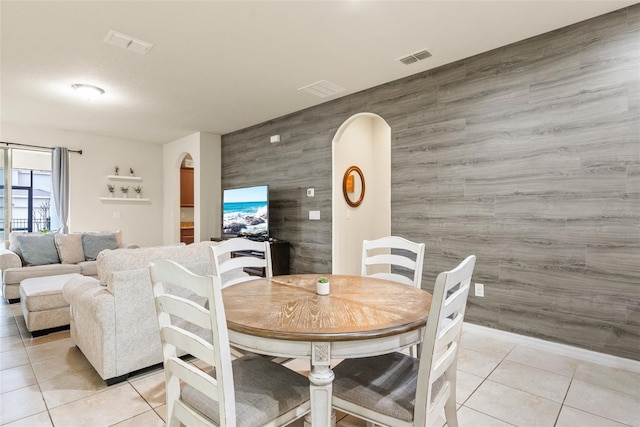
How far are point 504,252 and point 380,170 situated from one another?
8.58 feet

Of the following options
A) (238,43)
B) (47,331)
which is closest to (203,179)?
(47,331)

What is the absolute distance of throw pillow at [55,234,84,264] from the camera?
4.63 m

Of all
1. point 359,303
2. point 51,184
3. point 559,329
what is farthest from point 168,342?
point 51,184

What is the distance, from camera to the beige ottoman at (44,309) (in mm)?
2932

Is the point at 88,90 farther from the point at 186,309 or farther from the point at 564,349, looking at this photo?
the point at 564,349

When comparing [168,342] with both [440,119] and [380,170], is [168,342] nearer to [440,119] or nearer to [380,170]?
[440,119]

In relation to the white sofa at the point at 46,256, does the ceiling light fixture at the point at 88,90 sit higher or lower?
higher

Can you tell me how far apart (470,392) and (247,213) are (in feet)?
12.5

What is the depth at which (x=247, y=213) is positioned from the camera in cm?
506

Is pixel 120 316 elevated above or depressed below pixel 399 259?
below

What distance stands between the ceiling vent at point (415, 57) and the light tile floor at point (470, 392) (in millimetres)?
2646

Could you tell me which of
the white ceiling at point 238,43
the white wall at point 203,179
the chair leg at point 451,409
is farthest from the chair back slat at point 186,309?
the white wall at point 203,179

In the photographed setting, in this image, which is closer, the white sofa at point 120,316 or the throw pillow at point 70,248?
the white sofa at point 120,316

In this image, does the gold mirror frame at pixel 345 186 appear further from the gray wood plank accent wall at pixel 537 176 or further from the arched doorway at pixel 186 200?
the arched doorway at pixel 186 200
